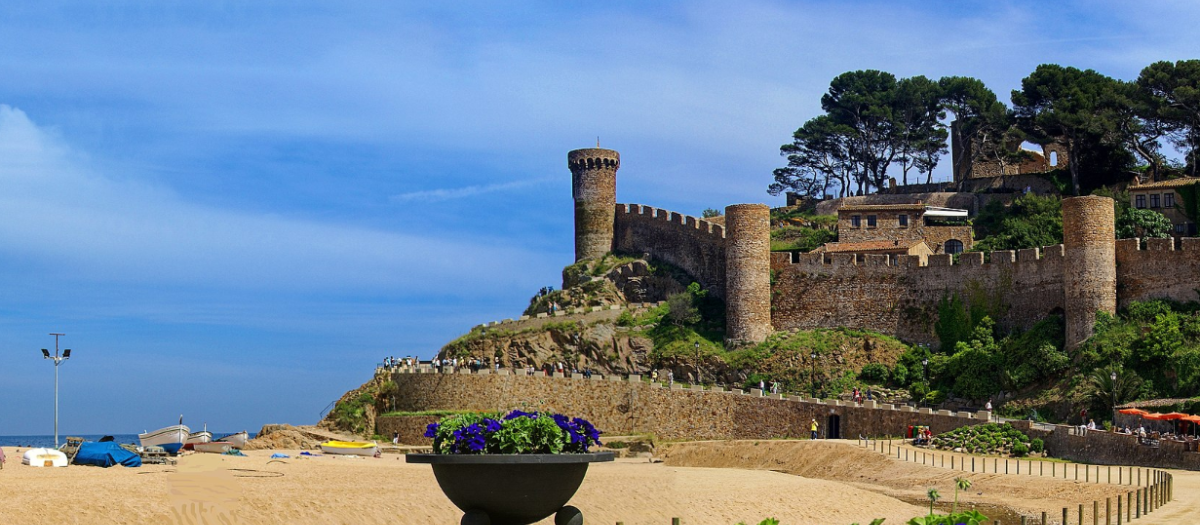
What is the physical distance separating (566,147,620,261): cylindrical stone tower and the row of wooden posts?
26.0 m

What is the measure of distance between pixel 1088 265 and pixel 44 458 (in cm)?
3290

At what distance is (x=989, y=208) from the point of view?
63844 mm

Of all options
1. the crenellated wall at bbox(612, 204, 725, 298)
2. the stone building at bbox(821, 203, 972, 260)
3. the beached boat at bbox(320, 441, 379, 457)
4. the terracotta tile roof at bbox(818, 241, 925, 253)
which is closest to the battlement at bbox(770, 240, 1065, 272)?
the terracotta tile roof at bbox(818, 241, 925, 253)

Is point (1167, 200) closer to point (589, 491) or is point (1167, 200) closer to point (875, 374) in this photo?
point (875, 374)

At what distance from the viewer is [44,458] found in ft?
104

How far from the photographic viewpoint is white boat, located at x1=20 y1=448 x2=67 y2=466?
3150cm

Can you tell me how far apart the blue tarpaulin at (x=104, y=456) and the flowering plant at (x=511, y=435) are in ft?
68.5

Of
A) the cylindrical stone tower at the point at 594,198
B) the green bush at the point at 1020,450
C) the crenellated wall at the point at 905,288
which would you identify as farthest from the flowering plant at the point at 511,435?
the cylindrical stone tower at the point at 594,198

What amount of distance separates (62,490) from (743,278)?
3228 centimetres

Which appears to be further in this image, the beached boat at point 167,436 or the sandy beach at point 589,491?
the beached boat at point 167,436

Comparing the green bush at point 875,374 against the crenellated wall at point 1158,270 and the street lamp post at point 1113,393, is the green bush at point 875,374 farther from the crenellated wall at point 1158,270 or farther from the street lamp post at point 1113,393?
the street lamp post at point 1113,393

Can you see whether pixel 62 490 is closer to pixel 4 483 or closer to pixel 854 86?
pixel 4 483

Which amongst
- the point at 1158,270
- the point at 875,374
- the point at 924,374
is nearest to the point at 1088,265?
the point at 1158,270

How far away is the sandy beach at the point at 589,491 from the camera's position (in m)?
24.3
